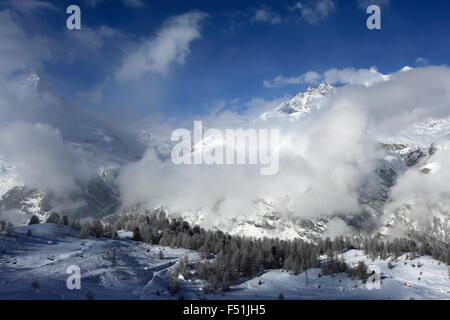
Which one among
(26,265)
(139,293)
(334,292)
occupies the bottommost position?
(334,292)

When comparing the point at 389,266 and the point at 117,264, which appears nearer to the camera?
the point at 117,264

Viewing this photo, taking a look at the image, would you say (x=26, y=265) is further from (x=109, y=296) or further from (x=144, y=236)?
(x=144, y=236)

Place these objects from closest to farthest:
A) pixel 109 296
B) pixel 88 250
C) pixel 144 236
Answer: pixel 109 296 < pixel 88 250 < pixel 144 236

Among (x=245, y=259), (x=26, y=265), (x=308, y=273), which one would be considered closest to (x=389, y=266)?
(x=308, y=273)

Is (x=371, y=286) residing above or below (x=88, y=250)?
below
